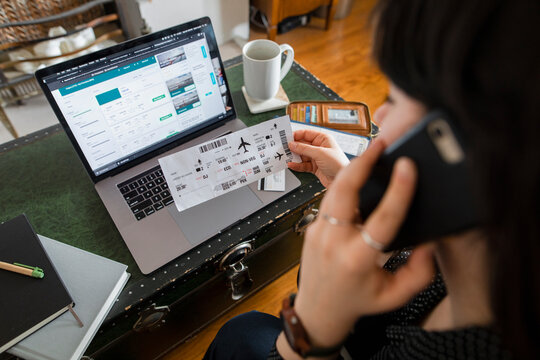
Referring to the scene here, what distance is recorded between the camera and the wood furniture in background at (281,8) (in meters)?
2.09

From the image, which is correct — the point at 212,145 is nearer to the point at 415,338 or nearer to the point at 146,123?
the point at 146,123

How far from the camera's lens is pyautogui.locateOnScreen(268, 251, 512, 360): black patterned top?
41cm

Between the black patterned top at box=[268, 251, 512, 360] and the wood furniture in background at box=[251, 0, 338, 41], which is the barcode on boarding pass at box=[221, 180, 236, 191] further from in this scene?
the wood furniture in background at box=[251, 0, 338, 41]

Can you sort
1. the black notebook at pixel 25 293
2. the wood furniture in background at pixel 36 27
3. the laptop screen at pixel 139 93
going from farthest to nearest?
the wood furniture in background at pixel 36 27 → the laptop screen at pixel 139 93 → the black notebook at pixel 25 293

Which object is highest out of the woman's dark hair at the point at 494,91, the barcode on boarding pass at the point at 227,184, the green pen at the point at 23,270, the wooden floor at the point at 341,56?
the woman's dark hair at the point at 494,91

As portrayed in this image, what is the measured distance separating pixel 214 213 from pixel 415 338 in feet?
1.51

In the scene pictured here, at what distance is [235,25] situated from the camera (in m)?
2.23

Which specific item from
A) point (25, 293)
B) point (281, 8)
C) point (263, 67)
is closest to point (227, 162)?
point (263, 67)

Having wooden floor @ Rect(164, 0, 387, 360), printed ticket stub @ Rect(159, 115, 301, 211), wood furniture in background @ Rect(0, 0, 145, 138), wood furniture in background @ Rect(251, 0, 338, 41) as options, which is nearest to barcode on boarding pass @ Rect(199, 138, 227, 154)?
printed ticket stub @ Rect(159, 115, 301, 211)

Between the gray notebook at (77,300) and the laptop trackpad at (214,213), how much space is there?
149mm

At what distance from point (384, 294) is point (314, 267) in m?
0.09

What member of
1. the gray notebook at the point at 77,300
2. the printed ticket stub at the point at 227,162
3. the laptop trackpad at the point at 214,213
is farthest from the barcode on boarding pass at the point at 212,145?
Result: the gray notebook at the point at 77,300

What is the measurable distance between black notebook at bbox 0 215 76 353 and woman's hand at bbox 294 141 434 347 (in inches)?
17.3

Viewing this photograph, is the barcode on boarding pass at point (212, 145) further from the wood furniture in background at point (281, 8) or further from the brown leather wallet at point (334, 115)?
the wood furniture in background at point (281, 8)
